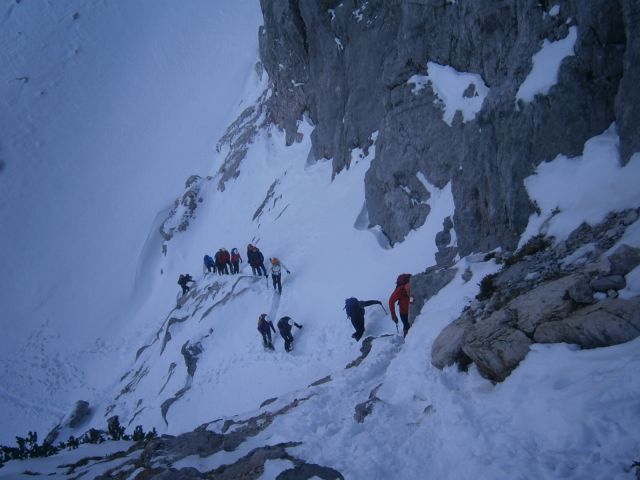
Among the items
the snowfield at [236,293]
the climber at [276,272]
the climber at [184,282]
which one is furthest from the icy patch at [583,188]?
the climber at [184,282]

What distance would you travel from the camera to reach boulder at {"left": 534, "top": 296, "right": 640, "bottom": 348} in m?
5.02

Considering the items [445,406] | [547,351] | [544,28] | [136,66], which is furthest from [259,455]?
[136,66]

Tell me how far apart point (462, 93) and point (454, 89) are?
442mm

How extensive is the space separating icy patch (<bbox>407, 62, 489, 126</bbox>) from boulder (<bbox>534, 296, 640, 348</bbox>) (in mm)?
9385

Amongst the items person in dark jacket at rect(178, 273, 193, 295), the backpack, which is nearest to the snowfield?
the backpack

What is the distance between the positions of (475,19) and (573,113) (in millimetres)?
5804

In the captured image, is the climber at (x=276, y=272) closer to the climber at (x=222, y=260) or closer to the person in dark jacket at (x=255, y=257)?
the person in dark jacket at (x=255, y=257)

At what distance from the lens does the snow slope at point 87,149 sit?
32.6 metres

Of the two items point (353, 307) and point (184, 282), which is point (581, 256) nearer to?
point (353, 307)

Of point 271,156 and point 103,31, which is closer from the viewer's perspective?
point 271,156

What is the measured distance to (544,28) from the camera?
964cm

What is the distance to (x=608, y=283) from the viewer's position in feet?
18.3

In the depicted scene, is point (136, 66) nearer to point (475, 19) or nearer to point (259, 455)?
point (475, 19)

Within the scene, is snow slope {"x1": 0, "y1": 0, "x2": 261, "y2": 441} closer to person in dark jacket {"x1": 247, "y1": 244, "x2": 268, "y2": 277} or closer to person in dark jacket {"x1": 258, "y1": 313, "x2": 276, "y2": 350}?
person in dark jacket {"x1": 247, "y1": 244, "x2": 268, "y2": 277}
